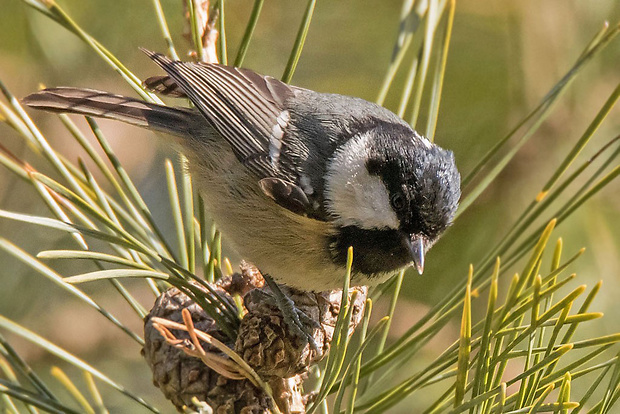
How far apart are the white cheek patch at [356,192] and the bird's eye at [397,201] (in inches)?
0.5

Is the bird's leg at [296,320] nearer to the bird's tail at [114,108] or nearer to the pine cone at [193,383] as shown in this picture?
the pine cone at [193,383]

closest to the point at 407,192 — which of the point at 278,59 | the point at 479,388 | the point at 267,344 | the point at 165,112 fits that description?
the point at 267,344

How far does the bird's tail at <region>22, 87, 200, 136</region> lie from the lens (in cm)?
161

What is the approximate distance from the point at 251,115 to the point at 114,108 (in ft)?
1.22

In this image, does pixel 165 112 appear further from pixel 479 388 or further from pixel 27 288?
pixel 479 388

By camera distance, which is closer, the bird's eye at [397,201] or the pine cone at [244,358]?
the pine cone at [244,358]

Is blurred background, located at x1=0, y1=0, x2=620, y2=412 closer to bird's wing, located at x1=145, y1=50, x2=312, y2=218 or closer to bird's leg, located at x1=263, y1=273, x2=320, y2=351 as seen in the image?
bird's wing, located at x1=145, y1=50, x2=312, y2=218

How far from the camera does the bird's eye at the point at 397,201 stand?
158 centimetres

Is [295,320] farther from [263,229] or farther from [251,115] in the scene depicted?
[251,115]

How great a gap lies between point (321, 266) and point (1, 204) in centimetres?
132

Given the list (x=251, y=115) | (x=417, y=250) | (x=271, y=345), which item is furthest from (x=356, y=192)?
(x=271, y=345)

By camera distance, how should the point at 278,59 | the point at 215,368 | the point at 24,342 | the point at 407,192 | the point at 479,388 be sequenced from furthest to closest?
the point at 278,59 < the point at 24,342 < the point at 407,192 < the point at 215,368 < the point at 479,388

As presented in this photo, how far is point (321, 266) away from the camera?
1593mm

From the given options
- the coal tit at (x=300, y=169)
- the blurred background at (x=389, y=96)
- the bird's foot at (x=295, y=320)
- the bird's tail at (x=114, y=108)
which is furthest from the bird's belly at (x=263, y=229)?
the blurred background at (x=389, y=96)
